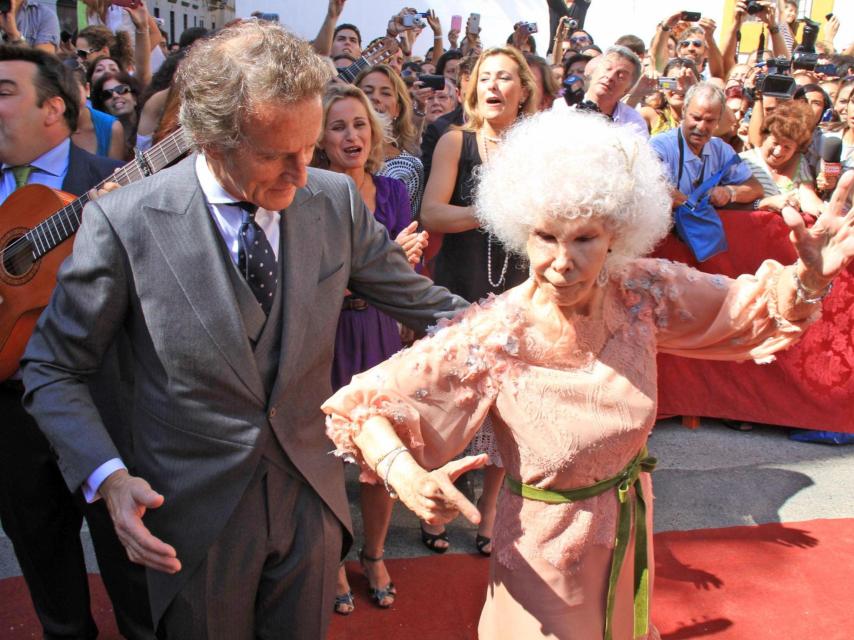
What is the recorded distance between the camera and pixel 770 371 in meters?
5.52

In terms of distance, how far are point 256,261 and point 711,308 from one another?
1177 millimetres

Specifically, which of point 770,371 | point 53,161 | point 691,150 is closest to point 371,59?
point 691,150

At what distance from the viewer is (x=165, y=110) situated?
4.02m

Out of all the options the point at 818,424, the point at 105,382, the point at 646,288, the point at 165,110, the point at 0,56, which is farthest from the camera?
the point at 818,424

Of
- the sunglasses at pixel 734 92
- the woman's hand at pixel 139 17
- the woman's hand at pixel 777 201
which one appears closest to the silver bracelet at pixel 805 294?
the woman's hand at pixel 777 201

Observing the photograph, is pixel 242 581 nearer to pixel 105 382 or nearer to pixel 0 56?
pixel 105 382

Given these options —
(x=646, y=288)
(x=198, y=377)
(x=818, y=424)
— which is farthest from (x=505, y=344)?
(x=818, y=424)

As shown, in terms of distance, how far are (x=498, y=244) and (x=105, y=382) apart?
207 cm

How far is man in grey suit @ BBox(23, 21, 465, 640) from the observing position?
2.01 metres

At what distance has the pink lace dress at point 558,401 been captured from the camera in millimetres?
2041

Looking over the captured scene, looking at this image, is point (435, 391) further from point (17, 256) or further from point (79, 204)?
point (17, 256)

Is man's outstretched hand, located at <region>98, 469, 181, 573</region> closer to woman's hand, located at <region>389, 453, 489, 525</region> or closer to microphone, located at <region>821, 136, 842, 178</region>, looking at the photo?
woman's hand, located at <region>389, 453, 489, 525</region>

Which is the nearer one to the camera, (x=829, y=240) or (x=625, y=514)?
(x=829, y=240)

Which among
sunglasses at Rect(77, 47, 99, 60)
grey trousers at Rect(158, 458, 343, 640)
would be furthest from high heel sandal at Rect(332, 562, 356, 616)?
sunglasses at Rect(77, 47, 99, 60)
